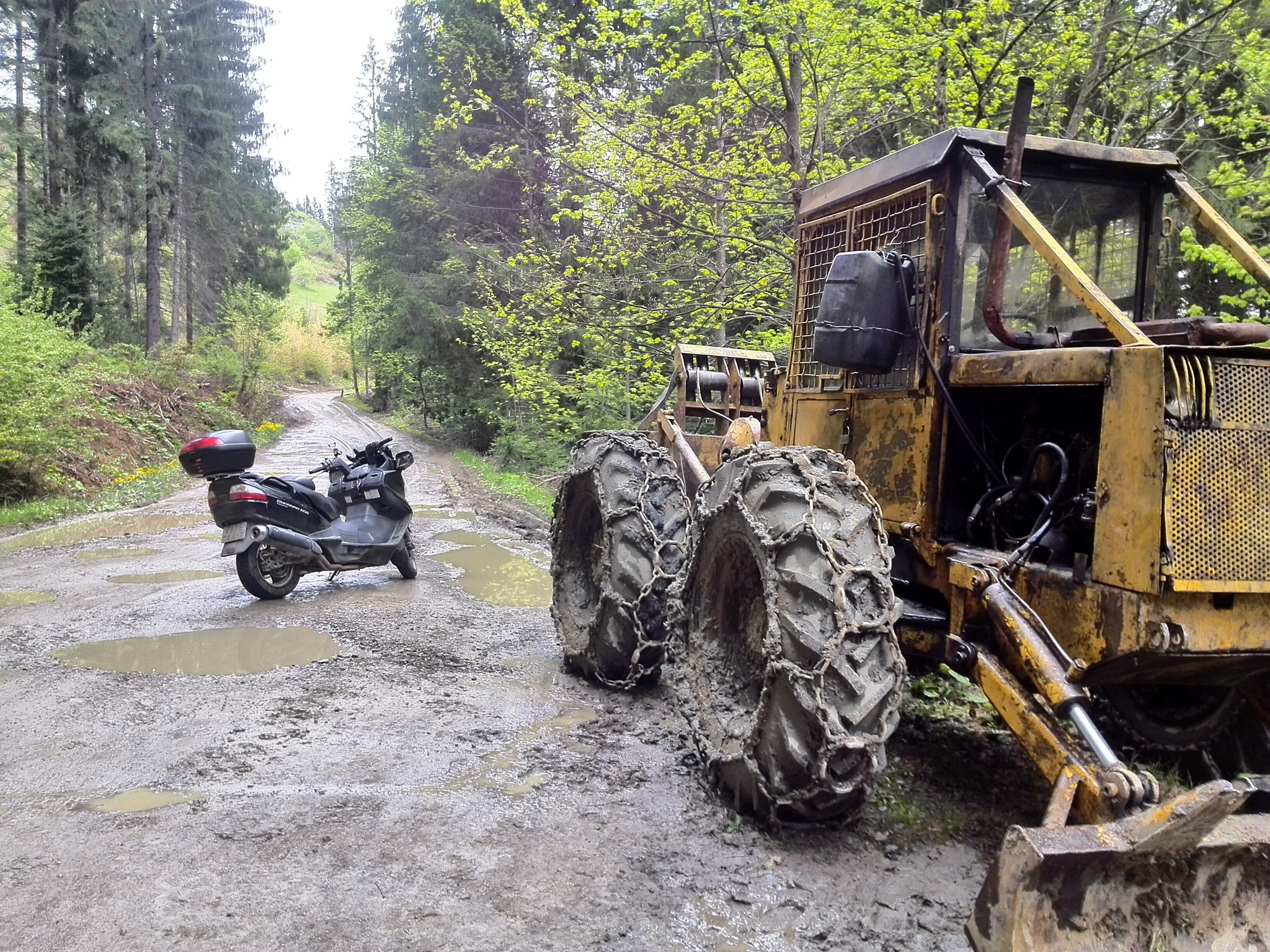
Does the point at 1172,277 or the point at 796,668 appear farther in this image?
the point at 1172,277

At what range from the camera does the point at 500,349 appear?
55.3ft

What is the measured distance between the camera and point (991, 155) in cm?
401

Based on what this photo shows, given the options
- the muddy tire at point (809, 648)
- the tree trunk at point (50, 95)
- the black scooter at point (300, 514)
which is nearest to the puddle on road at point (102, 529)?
the black scooter at point (300, 514)

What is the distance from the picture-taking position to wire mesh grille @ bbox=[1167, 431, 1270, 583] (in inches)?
110

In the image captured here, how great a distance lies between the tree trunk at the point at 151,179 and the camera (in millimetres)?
27609

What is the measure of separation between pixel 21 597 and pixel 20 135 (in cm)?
2067

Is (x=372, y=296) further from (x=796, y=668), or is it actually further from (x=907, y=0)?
(x=796, y=668)

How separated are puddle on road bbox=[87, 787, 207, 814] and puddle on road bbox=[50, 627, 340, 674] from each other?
6.13ft

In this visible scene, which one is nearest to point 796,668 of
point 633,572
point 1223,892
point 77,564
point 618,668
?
point 1223,892

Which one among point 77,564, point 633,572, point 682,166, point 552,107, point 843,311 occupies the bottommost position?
point 77,564

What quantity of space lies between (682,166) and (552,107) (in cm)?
805

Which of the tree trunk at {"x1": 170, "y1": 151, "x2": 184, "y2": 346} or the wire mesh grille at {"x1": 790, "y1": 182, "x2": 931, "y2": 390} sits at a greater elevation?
the tree trunk at {"x1": 170, "y1": 151, "x2": 184, "y2": 346}

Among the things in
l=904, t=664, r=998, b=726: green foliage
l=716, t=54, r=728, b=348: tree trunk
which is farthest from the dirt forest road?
l=716, t=54, r=728, b=348: tree trunk

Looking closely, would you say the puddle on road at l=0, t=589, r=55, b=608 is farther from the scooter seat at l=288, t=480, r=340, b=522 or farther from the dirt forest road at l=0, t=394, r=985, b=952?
the scooter seat at l=288, t=480, r=340, b=522
